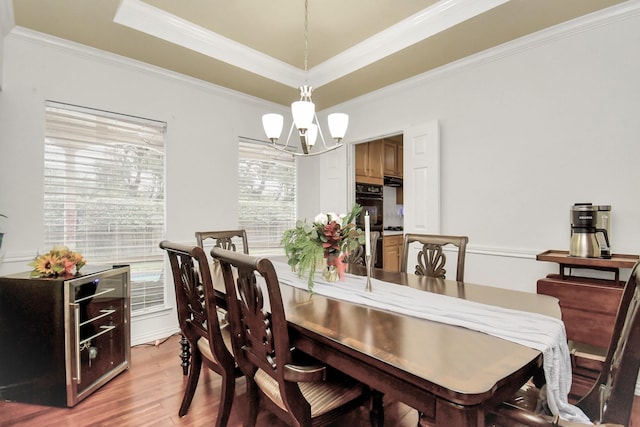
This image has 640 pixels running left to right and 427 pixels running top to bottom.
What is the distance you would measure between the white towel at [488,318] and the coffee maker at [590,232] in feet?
3.96

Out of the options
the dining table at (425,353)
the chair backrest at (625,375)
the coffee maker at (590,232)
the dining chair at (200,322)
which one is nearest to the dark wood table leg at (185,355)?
the dining chair at (200,322)

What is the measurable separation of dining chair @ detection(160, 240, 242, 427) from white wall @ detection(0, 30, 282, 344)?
1.49m

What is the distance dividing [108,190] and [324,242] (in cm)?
227

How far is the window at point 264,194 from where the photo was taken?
153 inches

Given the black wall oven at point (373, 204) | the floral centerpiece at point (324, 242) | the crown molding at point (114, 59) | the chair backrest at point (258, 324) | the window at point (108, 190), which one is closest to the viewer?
the chair backrest at point (258, 324)

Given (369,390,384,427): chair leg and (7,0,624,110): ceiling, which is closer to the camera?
(369,390,384,427): chair leg

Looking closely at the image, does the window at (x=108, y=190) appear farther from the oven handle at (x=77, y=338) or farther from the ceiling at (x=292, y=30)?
the oven handle at (x=77, y=338)

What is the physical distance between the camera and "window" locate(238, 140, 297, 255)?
153 inches

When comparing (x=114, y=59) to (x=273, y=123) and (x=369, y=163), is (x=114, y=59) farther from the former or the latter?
(x=369, y=163)

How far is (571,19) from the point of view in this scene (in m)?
2.34

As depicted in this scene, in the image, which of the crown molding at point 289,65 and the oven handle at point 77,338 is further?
the crown molding at point 289,65

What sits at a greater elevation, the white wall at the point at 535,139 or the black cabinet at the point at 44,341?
the white wall at the point at 535,139

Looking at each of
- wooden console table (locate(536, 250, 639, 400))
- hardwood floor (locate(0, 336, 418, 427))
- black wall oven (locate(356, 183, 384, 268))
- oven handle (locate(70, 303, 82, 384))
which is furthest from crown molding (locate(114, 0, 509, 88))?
hardwood floor (locate(0, 336, 418, 427))

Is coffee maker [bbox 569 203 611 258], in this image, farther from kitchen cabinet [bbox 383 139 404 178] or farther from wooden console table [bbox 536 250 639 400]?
kitchen cabinet [bbox 383 139 404 178]
